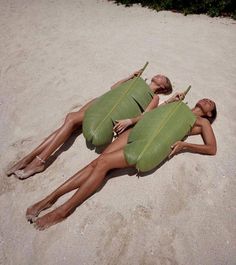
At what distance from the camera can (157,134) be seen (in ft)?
11.3

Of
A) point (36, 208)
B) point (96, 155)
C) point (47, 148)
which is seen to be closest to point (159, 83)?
point (96, 155)

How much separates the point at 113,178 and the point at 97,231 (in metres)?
0.68

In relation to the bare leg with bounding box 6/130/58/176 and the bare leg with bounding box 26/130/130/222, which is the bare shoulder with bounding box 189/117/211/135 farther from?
the bare leg with bounding box 6/130/58/176

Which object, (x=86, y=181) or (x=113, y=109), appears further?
(x=113, y=109)

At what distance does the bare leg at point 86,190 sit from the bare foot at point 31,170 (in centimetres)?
65

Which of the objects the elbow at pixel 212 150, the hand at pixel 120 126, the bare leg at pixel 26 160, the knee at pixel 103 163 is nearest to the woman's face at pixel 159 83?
the hand at pixel 120 126

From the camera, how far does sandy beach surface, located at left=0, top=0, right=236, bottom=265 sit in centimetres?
318

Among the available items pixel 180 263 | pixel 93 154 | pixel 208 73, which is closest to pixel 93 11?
pixel 208 73

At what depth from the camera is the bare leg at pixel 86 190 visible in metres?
3.31

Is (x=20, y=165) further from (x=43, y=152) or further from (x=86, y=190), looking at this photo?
(x=86, y=190)

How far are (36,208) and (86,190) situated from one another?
1.89 feet

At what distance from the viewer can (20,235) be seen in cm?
330

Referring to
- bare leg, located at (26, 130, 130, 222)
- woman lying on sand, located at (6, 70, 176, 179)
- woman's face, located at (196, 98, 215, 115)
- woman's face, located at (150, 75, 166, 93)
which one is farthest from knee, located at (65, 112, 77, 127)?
woman's face, located at (196, 98, 215, 115)

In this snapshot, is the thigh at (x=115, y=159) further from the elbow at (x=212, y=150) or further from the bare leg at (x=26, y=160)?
the elbow at (x=212, y=150)
